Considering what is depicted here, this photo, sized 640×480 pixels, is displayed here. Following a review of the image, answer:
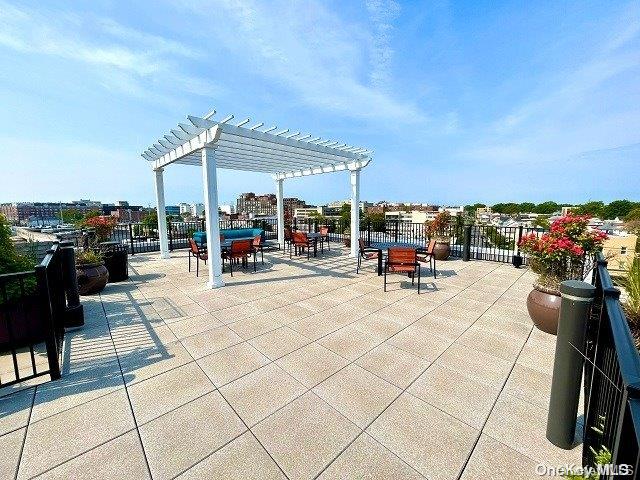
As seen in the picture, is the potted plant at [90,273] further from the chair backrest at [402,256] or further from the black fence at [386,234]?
the chair backrest at [402,256]

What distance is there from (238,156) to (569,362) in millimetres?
8786

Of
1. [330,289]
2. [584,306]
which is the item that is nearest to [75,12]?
[330,289]

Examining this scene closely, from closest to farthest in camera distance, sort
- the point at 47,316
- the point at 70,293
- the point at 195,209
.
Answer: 1. the point at 47,316
2. the point at 70,293
3. the point at 195,209

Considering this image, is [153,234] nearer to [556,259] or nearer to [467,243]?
[467,243]

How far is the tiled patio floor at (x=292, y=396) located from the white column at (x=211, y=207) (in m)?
1.31

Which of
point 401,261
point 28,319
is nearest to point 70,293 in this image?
point 28,319

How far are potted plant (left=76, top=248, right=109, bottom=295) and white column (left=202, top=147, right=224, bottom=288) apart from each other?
2109 millimetres

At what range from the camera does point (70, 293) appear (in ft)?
13.1

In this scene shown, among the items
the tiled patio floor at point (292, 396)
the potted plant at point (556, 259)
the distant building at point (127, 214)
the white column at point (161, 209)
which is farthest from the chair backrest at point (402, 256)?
the distant building at point (127, 214)

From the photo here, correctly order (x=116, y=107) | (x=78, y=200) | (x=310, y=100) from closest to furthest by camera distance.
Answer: (x=116, y=107) < (x=310, y=100) < (x=78, y=200)

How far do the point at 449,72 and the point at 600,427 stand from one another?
9872mm

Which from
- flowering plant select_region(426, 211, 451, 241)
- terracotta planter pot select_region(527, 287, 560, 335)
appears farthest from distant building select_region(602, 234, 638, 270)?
flowering plant select_region(426, 211, 451, 241)

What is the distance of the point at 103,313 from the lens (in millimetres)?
4418

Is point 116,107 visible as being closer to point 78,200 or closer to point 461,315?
point 461,315
